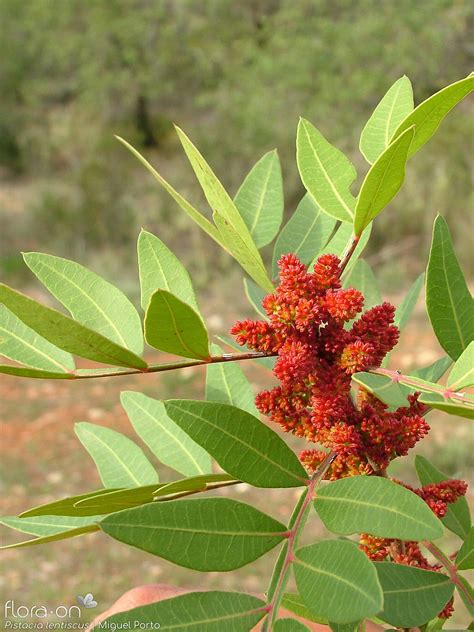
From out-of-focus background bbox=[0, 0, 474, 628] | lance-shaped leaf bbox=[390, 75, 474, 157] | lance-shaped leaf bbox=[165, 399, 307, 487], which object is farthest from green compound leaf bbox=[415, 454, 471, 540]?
out-of-focus background bbox=[0, 0, 474, 628]

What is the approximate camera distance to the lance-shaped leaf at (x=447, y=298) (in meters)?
0.64

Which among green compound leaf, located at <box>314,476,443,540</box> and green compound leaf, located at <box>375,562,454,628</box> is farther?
green compound leaf, located at <box>375,562,454,628</box>

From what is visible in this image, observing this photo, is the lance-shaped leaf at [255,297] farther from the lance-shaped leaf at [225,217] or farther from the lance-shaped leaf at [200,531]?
the lance-shaped leaf at [200,531]

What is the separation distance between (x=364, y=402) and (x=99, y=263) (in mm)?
7754

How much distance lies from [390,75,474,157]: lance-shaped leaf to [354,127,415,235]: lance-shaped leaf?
0.02 meters

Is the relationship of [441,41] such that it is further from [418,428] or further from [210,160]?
[418,428]

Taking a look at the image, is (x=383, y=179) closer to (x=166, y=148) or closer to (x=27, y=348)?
(x=27, y=348)

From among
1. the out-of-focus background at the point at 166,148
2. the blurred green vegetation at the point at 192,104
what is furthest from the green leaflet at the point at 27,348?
the blurred green vegetation at the point at 192,104

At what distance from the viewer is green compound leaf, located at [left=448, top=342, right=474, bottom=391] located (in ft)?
1.78

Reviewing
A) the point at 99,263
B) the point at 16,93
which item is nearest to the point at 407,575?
the point at 99,263

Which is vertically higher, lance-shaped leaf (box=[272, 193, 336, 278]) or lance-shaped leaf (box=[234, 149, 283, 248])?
lance-shaped leaf (box=[234, 149, 283, 248])

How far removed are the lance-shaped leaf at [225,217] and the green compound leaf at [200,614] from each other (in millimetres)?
240

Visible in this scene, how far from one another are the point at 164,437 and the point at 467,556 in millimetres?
309

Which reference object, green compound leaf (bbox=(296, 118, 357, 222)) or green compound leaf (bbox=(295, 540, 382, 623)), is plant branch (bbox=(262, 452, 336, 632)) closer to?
green compound leaf (bbox=(295, 540, 382, 623))
